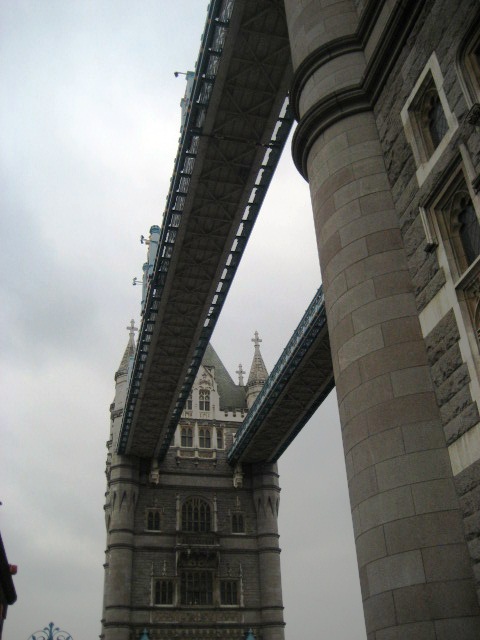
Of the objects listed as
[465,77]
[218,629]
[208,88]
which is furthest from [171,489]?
[465,77]

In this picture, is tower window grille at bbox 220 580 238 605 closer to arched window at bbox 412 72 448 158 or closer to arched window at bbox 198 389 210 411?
arched window at bbox 198 389 210 411

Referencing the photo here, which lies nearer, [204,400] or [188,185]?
[188,185]

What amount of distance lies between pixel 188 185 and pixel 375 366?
1915cm

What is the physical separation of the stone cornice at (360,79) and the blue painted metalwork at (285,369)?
19777 millimetres

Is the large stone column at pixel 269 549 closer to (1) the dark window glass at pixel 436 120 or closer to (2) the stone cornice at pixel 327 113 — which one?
(2) the stone cornice at pixel 327 113

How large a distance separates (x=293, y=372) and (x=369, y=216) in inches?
1119

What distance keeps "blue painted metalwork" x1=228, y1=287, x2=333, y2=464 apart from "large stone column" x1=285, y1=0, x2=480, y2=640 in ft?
66.8

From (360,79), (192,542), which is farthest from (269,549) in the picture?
(360,79)

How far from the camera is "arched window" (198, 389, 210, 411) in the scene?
56.1 m

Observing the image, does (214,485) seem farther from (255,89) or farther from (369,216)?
(369,216)

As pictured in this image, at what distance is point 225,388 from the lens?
59.3 meters

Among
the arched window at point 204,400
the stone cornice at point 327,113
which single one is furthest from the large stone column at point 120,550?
the stone cornice at point 327,113

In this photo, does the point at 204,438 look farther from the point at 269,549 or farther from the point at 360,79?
the point at 360,79

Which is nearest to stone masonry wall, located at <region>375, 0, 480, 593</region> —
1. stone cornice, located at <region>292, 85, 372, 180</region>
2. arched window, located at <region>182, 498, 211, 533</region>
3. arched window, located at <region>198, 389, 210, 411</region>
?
stone cornice, located at <region>292, 85, 372, 180</region>
